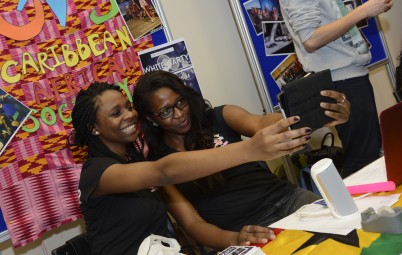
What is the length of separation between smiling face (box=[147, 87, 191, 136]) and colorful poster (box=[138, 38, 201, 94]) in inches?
24.3

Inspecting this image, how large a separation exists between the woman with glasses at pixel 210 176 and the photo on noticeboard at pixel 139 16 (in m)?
0.61

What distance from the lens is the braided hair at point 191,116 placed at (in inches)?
77.7

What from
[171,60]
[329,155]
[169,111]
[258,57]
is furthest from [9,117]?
[329,155]

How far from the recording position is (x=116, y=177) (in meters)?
1.54

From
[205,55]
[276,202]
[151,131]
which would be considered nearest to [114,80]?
[151,131]

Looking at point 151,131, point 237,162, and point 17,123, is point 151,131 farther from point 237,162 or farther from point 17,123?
point 237,162

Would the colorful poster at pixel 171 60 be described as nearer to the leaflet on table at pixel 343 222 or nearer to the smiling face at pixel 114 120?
the smiling face at pixel 114 120

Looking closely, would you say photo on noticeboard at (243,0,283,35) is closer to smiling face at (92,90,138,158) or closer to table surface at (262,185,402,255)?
smiling face at (92,90,138,158)

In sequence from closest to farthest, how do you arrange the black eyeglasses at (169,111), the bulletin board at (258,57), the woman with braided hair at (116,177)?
the woman with braided hair at (116,177) → the black eyeglasses at (169,111) → the bulletin board at (258,57)

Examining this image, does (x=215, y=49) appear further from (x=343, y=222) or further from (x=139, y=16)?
(x=343, y=222)

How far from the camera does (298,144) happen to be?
112cm

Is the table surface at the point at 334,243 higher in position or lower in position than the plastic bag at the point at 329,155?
higher

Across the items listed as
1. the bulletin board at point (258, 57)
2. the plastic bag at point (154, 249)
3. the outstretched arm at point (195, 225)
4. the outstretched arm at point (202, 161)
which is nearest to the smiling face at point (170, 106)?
the outstretched arm at point (195, 225)

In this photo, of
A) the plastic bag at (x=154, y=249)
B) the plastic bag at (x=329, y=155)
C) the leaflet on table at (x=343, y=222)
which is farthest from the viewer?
the plastic bag at (x=329, y=155)
